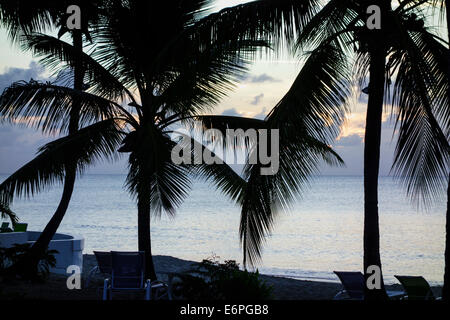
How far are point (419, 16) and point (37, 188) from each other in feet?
17.9

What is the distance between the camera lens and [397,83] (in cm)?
669

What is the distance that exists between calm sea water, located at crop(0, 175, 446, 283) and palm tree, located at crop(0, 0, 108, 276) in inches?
267

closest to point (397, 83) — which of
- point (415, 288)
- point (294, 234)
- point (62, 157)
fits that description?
point (415, 288)

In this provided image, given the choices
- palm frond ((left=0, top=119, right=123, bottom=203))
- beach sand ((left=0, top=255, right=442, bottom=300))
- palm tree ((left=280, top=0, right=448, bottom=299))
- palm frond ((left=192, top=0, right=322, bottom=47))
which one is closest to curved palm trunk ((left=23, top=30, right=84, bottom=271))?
beach sand ((left=0, top=255, right=442, bottom=300))

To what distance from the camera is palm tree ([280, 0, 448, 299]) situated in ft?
20.8

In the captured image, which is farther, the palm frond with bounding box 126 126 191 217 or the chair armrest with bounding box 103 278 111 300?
the chair armrest with bounding box 103 278 111 300

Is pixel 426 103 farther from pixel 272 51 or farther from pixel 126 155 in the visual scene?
pixel 126 155

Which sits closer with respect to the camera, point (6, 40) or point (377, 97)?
point (377, 97)

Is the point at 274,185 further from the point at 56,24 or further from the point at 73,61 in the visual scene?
the point at 56,24

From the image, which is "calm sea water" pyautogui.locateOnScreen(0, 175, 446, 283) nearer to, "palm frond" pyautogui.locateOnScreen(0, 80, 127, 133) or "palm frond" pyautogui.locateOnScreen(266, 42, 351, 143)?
"palm frond" pyautogui.locateOnScreen(0, 80, 127, 133)

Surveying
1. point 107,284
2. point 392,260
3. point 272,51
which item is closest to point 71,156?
point 107,284

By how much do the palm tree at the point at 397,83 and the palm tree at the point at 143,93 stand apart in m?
1.02

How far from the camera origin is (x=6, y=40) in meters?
11.6
